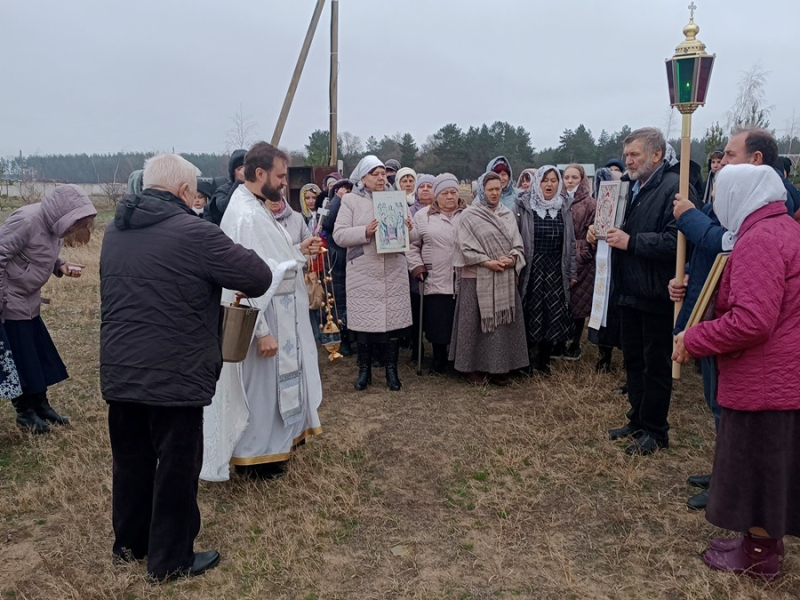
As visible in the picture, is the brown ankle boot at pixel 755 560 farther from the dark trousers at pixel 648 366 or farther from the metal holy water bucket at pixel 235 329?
the metal holy water bucket at pixel 235 329

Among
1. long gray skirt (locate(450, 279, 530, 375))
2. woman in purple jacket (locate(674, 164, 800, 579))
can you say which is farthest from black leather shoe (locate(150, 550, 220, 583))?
long gray skirt (locate(450, 279, 530, 375))

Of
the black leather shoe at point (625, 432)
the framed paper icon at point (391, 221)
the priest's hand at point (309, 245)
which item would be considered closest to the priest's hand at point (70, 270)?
the priest's hand at point (309, 245)

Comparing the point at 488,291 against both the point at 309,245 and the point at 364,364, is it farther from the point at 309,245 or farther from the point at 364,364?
the point at 309,245

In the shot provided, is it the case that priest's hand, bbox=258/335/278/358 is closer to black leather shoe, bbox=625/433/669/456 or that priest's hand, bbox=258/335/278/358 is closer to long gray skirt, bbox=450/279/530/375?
black leather shoe, bbox=625/433/669/456

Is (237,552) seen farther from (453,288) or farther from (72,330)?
(72,330)

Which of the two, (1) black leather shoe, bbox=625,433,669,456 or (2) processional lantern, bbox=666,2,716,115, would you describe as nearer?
(2) processional lantern, bbox=666,2,716,115

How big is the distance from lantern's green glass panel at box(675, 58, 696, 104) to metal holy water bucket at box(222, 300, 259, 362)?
254 centimetres

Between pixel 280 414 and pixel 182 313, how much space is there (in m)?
1.31

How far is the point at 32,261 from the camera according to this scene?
4.59 metres

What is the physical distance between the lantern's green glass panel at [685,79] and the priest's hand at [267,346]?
259 cm

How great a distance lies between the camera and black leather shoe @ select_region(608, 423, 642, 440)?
4.48 m

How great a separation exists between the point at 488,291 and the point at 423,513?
97.0 inches

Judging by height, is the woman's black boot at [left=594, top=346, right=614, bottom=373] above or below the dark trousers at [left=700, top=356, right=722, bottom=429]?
below

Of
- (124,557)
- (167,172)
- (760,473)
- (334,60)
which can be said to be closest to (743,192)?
(760,473)
